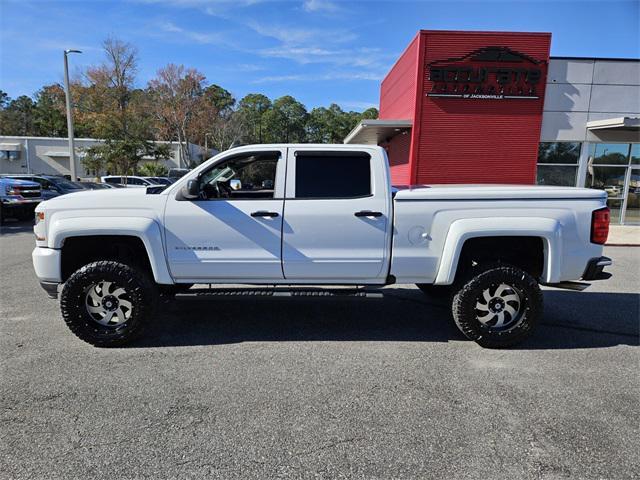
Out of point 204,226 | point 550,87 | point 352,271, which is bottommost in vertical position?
point 352,271

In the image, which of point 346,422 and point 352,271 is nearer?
point 346,422

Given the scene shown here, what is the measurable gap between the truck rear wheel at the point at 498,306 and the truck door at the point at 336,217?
34.3 inches

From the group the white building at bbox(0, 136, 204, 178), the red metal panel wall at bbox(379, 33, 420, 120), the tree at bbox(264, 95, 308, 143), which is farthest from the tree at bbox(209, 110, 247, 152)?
the red metal panel wall at bbox(379, 33, 420, 120)

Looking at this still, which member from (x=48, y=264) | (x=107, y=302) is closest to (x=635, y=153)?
(x=107, y=302)

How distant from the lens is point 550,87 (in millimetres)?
14773

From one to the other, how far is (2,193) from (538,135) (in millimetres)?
18236

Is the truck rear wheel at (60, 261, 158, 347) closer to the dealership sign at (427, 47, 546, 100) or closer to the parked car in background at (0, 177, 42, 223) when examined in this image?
the parked car in background at (0, 177, 42, 223)

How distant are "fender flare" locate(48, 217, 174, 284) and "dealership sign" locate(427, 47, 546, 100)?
42.1ft

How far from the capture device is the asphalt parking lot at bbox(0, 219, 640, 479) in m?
2.62

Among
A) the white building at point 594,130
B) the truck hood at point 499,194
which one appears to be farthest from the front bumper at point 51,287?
the white building at point 594,130

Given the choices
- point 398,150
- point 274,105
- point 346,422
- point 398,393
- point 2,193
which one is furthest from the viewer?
point 274,105

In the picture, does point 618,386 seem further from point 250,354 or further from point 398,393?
point 250,354

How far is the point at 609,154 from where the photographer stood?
1533cm

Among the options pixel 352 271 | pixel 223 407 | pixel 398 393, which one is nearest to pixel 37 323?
pixel 223 407
